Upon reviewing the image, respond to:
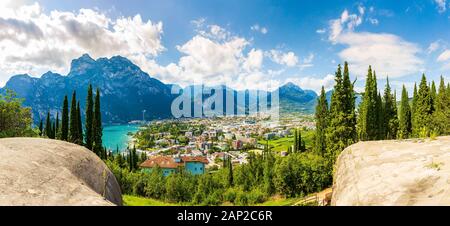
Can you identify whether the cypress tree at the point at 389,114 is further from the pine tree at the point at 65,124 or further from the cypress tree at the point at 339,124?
the pine tree at the point at 65,124

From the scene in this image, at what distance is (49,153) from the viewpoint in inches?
223

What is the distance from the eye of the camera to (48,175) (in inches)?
182

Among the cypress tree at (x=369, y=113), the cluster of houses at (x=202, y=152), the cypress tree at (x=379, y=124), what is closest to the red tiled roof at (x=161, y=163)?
the cluster of houses at (x=202, y=152)

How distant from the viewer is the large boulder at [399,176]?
395cm

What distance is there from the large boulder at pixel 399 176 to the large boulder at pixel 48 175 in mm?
4113

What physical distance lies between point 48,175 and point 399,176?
19.1ft

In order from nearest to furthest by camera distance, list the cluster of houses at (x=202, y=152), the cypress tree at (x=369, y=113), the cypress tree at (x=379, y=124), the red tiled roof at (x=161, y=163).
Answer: the cypress tree at (x=369, y=113)
the cypress tree at (x=379, y=124)
the red tiled roof at (x=161, y=163)
the cluster of houses at (x=202, y=152)

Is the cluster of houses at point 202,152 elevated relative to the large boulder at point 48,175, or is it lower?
lower

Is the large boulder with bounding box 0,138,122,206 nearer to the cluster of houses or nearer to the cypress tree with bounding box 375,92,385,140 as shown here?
the cypress tree with bounding box 375,92,385,140

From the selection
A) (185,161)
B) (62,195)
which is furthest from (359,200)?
(185,161)

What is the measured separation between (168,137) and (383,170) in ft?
550

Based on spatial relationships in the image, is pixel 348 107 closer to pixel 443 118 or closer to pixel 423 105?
pixel 443 118

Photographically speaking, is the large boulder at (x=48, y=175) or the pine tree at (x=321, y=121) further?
the pine tree at (x=321, y=121)
